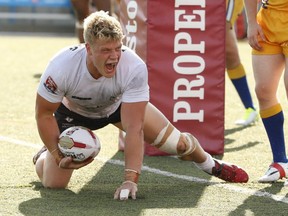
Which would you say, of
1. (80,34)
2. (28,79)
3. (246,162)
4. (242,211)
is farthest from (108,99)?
(28,79)

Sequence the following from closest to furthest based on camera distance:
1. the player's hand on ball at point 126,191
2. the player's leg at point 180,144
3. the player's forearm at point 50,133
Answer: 1. the player's hand on ball at point 126,191
2. the player's forearm at point 50,133
3. the player's leg at point 180,144

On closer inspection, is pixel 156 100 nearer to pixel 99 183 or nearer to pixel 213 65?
pixel 213 65

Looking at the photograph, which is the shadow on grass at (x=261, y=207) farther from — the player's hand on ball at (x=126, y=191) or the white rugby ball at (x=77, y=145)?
the white rugby ball at (x=77, y=145)

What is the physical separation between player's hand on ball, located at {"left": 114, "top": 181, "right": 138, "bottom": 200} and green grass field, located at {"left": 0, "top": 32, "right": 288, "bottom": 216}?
0.04 m

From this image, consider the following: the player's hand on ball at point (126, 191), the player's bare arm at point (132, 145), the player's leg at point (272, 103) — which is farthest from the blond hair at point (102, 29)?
the player's leg at point (272, 103)

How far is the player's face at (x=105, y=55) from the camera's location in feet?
16.2

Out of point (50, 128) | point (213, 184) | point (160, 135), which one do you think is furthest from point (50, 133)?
point (213, 184)

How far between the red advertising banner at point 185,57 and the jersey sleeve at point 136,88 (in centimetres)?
129

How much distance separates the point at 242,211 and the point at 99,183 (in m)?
1.12

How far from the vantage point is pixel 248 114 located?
802 centimetres

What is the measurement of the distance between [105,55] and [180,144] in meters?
0.96

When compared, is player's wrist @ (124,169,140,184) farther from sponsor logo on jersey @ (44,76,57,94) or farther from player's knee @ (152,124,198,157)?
sponsor logo on jersey @ (44,76,57,94)

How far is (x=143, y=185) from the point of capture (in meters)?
5.66

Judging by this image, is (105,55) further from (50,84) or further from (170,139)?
(170,139)
